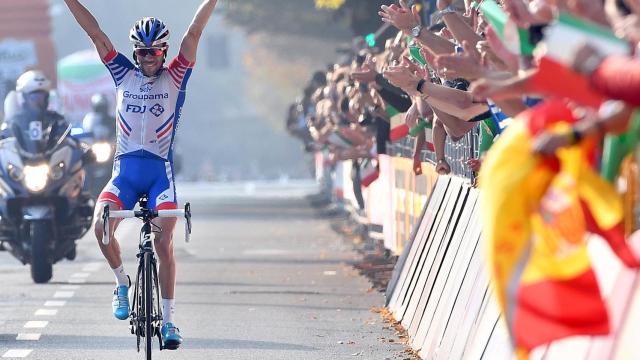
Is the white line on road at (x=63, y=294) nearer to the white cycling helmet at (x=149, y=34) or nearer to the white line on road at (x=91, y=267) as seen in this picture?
the white line on road at (x=91, y=267)

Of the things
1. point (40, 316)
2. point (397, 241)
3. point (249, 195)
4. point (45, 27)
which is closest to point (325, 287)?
point (397, 241)

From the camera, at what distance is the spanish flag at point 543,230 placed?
6.81m

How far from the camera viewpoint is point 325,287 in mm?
19875

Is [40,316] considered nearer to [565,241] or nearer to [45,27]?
[565,241]

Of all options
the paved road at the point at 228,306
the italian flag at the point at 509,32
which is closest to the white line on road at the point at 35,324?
the paved road at the point at 228,306

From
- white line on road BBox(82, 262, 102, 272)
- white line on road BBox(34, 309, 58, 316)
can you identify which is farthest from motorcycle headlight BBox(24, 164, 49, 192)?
white line on road BBox(34, 309, 58, 316)

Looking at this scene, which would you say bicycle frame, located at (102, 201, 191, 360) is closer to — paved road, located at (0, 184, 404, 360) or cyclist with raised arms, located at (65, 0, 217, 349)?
cyclist with raised arms, located at (65, 0, 217, 349)

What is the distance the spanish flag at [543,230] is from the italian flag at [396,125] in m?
13.4

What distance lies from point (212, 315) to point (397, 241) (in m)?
3.67

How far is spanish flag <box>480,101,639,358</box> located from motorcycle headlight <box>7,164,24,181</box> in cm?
1481

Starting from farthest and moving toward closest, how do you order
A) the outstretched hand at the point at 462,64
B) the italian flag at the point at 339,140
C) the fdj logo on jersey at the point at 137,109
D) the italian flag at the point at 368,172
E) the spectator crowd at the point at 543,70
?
the italian flag at the point at 339,140
the italian flag at the point at 368,172
the fdj logo on jersey at the point at 137,109
the outstretched hand at the point at 462,64
the spectator crowd at the point at 543,70

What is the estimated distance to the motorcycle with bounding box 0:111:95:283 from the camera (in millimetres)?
21188

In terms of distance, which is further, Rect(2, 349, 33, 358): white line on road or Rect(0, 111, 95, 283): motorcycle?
Rect(0, 111, 95, 283): motorcycle

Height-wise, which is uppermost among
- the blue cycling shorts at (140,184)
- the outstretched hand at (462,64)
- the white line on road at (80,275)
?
the outstretched hand at (462,64)
